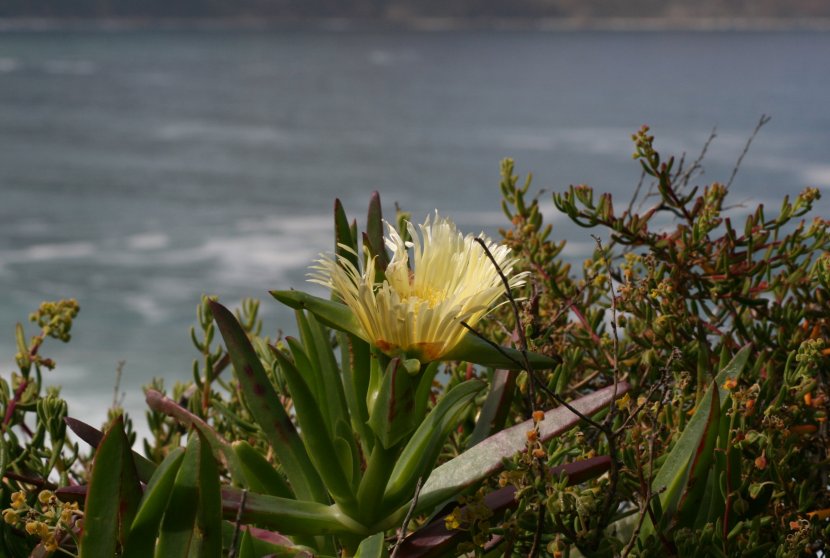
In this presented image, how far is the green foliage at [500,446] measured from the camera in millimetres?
505

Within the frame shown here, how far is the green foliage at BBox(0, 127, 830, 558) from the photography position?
50 centimetres

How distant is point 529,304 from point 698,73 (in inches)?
237

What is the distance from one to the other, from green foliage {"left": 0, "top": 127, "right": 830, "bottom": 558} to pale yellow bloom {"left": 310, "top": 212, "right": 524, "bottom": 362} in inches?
0.5

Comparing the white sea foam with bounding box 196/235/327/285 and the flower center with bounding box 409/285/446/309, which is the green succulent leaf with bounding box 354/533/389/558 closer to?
the flower center with bounding box 409/285/446/309

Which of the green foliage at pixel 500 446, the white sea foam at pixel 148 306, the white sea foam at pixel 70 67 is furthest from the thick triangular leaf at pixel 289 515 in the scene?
the white sea foam at pixel 70 67

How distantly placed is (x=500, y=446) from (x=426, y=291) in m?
0.09

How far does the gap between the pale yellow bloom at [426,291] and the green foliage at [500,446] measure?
0.01 metres

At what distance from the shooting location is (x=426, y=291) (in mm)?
589

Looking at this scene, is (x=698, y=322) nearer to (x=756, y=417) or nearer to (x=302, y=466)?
(x=756, y=417)

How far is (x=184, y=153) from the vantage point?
3701 millimetres

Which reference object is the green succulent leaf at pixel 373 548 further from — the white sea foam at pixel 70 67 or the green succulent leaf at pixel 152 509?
the white sea foam at pixel 70 67

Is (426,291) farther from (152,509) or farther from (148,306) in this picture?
(148,306)

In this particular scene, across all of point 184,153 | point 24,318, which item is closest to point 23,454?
point 24,318

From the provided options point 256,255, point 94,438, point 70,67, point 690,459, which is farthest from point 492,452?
point 70,67
